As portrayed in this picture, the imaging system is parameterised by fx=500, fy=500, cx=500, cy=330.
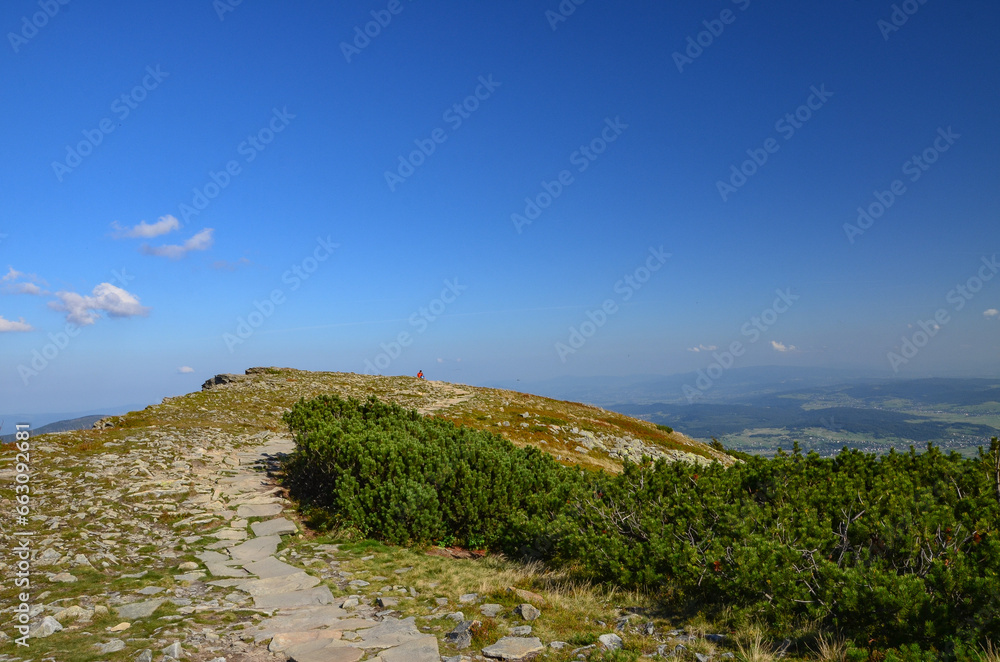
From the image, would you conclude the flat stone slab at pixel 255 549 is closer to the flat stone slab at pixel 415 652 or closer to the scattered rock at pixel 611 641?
the flat stone slab at pixel 415 652

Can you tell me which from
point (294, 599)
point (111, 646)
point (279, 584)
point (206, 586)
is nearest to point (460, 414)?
point (279, 584)

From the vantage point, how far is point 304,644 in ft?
19.0

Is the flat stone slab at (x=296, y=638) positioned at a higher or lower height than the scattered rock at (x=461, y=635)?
higher

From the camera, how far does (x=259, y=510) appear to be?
12359 millimetres

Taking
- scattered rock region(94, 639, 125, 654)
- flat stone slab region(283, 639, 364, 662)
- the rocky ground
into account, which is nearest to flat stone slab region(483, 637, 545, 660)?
the rocky ground

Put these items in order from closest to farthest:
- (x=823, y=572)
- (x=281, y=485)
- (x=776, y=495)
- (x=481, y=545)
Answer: (x=823, y=572)
(x=776, y=495)
(x=481, y=545)
(x=281, y=485)

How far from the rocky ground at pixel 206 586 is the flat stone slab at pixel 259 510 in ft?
0.08

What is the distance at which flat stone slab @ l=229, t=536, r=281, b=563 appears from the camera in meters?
9.30

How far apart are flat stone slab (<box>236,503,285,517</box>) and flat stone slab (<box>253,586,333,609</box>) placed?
507 centimetres

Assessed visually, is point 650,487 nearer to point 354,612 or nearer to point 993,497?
point 993,497

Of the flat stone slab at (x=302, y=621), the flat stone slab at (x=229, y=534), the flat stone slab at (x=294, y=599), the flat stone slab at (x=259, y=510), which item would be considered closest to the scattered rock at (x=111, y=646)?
the flat stone slab at (x=302, y=621)

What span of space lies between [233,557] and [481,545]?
4.85 meters

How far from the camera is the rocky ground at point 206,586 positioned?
222 inches

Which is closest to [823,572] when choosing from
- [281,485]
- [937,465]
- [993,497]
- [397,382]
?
[993,497]
